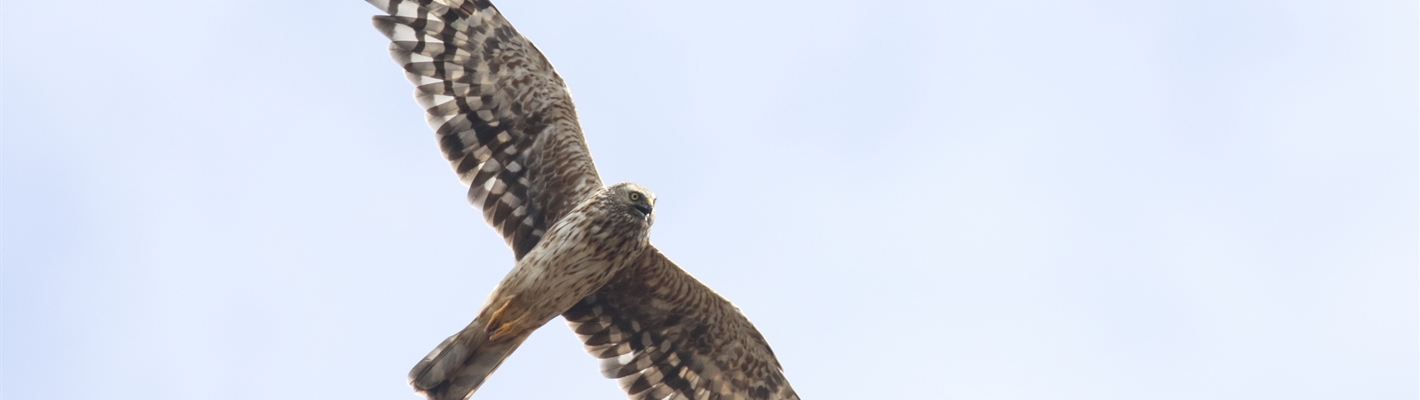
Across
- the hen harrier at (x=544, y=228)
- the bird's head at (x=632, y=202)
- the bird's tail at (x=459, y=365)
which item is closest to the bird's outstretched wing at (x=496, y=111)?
the hen harrier at (x=544, y=228)

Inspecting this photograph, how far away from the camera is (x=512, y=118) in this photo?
1144 cm

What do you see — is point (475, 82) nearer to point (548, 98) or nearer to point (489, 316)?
point (548, 98)

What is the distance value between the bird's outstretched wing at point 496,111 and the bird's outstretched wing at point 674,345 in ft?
2.84

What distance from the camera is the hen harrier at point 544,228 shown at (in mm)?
10867

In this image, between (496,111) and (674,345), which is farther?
(674,345)

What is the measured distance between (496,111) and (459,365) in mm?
2096

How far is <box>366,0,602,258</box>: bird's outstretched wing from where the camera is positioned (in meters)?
11.3

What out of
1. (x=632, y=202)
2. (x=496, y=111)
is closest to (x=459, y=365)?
(x=632, y=202)

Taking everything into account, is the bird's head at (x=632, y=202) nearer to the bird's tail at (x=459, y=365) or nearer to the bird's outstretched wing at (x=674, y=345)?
the bird's outstretched wing at (x=674, y=345)

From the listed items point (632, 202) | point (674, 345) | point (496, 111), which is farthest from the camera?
point (674, 345)

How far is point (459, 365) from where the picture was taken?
35.4 feet

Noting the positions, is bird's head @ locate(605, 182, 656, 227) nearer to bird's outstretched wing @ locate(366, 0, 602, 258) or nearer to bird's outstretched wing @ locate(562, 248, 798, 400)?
bird's outstretched wing @ locate(366, 0, 602, 258)

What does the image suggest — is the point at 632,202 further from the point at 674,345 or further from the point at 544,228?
the point at 674,345

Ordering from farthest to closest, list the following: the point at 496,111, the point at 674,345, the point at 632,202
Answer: the point at 674,345 → the point at 496,111 → the point at 632,202
